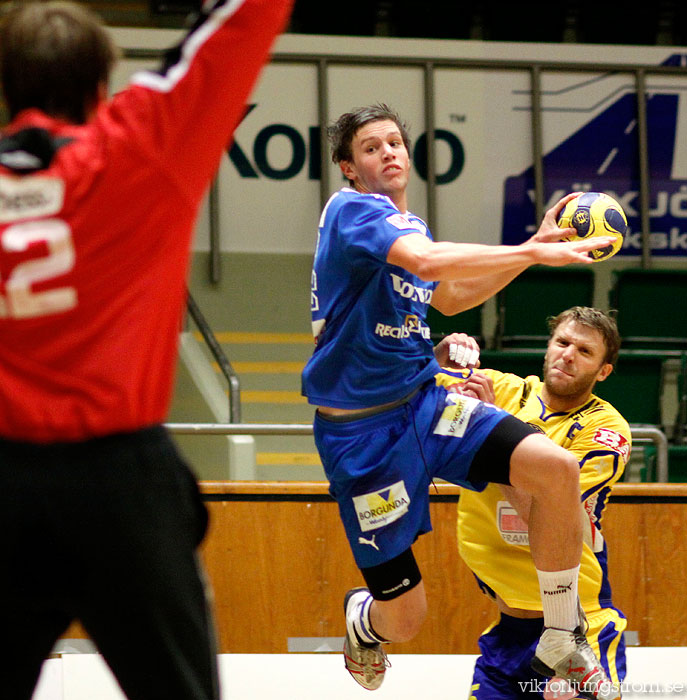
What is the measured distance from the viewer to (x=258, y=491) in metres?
4.75

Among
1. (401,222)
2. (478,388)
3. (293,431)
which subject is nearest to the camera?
(401,222)

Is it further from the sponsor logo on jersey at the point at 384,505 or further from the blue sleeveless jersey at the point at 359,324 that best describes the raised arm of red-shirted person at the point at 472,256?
the sponsor logo on jersey at the point at 384,505

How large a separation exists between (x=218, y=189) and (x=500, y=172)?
2267 millimetres

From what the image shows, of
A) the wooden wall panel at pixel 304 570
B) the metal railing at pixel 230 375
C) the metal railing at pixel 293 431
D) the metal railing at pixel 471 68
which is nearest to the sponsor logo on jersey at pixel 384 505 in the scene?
the wooden wall panel at pixel 304 570

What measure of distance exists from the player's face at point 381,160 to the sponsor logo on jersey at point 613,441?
998 mm

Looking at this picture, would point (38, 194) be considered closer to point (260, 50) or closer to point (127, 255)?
point (127, 255)

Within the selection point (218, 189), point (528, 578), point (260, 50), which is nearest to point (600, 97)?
point (218, 189)

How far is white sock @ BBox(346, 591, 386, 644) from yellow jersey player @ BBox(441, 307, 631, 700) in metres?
0.39

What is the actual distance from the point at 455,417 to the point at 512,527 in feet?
1.81

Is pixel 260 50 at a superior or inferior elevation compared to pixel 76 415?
superior

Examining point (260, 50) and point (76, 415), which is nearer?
point (76, 415)

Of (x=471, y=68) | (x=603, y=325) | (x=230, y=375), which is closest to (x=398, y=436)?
(x=603, y=325)

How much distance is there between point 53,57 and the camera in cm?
155

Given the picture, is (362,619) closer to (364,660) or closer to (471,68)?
(364,660)
